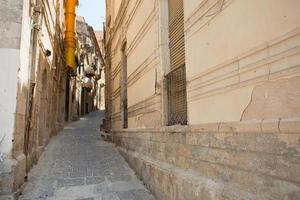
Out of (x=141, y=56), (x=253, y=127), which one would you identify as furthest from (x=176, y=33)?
(x=253, y=127)

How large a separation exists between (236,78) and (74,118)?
696 inches

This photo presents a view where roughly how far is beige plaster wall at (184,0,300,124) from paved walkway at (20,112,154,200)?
8.34 feet

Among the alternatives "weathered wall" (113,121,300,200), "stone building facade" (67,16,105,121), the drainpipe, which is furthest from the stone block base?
"stone building facade" (67,16,105,121)

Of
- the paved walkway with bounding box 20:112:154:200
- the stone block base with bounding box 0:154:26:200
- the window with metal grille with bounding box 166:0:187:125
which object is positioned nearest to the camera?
the stone block base with bounding box 0:154:26:200

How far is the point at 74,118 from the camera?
19.5 m

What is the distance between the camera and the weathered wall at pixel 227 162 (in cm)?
215

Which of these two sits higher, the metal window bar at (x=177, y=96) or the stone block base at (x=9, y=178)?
the metal window bar at (x=177, y=96)

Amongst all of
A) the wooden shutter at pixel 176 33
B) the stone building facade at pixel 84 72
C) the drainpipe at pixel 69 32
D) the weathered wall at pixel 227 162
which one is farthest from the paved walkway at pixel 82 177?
the stone building facade at pixel 84 72

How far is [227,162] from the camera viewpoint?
2949 mm

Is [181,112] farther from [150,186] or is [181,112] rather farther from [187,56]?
[150,186]

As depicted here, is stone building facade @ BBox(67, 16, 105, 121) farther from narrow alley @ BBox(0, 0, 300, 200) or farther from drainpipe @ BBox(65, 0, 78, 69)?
narrow alley @ BBox(0, 0, 300, 200)

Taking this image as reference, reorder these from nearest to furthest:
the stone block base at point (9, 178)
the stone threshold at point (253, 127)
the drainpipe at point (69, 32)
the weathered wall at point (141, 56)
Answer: the stone threshold at point (253, 127)
the stone block base at point (9, 178)
the weathered wall at point (141, 56)
the drainpipe at point (69, 32)

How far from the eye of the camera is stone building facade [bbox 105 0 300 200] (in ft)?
7.21

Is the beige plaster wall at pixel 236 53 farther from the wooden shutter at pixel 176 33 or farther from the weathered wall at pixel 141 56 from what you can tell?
the weathered wall at pixel 141 56
